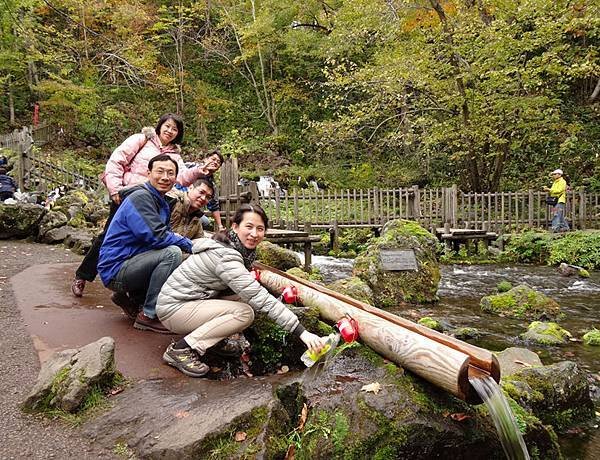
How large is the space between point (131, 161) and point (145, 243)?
1.20 metres

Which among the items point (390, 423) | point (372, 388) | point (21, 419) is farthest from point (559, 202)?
point (21, 419)

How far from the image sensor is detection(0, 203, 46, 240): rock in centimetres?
1050

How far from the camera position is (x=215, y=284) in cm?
379

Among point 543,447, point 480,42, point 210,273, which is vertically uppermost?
point 480,42

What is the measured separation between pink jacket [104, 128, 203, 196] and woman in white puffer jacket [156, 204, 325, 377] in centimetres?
165

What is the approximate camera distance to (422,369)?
3.03m

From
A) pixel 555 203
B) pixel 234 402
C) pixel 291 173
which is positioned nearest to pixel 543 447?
pixel 234 402

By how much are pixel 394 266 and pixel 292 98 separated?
64.8 ft

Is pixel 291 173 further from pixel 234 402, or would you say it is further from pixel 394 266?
pixel 234 402

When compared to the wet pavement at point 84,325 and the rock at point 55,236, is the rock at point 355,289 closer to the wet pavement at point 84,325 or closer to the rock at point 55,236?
the wet pavement at point 84,325

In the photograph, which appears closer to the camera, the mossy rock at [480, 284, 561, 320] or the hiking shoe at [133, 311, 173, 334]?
the hiking shoe at [133, 311, 173, 334]

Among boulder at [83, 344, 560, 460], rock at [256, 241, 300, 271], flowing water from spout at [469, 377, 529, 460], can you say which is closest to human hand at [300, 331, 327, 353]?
boulder at [83, 344, 560, 460]

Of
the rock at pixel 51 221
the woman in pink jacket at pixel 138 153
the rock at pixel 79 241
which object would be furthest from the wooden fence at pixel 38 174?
the woman in pink jacket at pixel 138 153

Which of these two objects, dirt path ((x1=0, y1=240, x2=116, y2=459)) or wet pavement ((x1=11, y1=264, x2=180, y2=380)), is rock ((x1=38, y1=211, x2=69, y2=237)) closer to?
wet pavement ((x1=11, y1=264, x2=180, y2=380))
